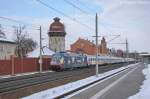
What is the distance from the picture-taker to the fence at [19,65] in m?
54.5

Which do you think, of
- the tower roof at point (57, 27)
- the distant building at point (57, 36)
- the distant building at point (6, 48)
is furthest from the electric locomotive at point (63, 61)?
the tower roof at point (57, 27)

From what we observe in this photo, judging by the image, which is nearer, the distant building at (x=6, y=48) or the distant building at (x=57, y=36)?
the distant building at (x=6, y=48)

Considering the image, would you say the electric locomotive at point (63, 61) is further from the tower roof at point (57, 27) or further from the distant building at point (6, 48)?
the tower roof at point (57, 27)

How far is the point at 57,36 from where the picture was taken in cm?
12550

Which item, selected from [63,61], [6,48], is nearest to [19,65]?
[63,61]

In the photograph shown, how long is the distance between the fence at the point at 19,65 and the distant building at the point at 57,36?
52.1 meters

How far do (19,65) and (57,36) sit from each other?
65808 millimetres

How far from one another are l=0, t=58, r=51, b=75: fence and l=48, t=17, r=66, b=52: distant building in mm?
52100

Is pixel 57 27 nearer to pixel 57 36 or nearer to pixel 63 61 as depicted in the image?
pixel 57 36

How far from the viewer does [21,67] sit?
200 ft

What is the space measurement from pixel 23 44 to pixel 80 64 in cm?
4013

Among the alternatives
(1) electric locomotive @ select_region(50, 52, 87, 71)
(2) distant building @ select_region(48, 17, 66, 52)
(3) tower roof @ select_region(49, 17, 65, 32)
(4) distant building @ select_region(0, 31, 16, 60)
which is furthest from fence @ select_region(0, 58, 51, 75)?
(3) tower roof @ select_region(49, 17, 65, 32)

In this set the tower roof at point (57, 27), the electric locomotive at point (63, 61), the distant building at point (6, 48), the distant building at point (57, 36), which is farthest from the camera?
the tower roof at point (57, 27)

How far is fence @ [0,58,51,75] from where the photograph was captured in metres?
54.5
